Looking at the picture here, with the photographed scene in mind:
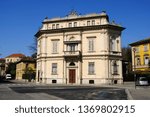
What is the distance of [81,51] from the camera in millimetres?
45750

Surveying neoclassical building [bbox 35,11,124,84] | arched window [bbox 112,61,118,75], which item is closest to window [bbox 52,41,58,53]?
neoclassical building [bbox 35,11,124,84]

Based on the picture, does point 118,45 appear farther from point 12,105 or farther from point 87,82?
point 12,105

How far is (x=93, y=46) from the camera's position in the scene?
45062 mm

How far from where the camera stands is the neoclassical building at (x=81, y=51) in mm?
44125

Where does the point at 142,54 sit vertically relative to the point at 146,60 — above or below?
above

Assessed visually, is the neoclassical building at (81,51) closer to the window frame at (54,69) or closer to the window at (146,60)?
the window frame at (54,69)

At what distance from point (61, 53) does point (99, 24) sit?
912cm

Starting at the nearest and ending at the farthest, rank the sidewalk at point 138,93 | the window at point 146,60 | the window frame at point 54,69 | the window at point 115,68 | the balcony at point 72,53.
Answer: the sidewalk at point 138,93 < the window at point 115,68 < the balcony at point 72,53 < the window frame at point 54,69 < the window at point 146,60

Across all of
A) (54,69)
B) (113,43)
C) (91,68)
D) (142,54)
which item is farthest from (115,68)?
(142,54)

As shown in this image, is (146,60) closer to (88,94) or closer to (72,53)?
(72,53)

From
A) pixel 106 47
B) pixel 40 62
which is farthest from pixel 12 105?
pixel 40 62

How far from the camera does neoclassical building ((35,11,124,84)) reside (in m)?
44.1

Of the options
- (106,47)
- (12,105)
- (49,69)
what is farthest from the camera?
(49,69)

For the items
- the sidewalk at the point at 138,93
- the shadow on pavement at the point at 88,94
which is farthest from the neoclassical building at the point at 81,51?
the shadow on pavement at the point at 88,94
